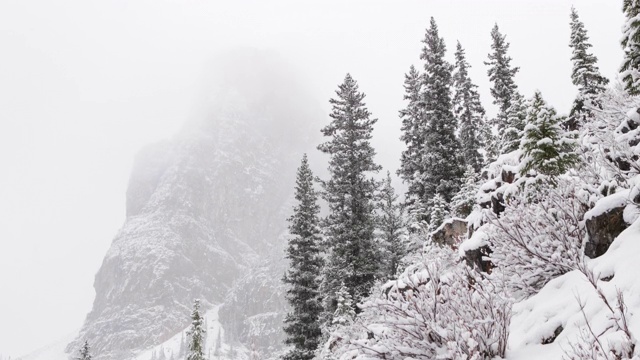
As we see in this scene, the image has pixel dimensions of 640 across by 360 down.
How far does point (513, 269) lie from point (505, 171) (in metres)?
6.05

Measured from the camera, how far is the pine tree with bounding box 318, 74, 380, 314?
2312cm

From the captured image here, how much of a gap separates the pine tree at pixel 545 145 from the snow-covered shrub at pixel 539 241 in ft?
11.3

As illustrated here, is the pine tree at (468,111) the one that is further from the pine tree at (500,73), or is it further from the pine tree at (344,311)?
the pine tree at (344,311)

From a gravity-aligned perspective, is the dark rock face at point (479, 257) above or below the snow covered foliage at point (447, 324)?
above

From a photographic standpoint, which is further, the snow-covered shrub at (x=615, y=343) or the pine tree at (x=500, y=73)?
the pine tree at (x=500, y=73)

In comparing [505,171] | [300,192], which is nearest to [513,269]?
[505,171]

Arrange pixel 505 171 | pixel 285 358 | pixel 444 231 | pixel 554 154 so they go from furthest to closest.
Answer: pixel 285 358
pixel 444 231
pixel 505 171
pixel 554 154

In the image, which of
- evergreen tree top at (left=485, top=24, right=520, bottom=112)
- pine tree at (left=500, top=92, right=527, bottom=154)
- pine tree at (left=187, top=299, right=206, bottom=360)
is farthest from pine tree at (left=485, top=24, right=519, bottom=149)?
pine tree at (left=187, top=299, right=206, bottom=360)

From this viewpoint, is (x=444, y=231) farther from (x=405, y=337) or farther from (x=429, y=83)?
(x=429, y=83)

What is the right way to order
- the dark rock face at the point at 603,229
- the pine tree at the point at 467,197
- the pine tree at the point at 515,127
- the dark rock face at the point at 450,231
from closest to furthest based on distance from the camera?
the dark rock face at the point at 603,229
the dark rock face at the point at 450,231
the pine tree at the point at 515,127
the pine tree at the point at 467,197

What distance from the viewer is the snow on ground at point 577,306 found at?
400 cm

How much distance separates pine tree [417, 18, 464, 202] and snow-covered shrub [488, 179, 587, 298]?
17990 millimetres

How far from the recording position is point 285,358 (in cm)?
2317

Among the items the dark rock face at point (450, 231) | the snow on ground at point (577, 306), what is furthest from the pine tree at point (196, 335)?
the snow on ground at point (577, 306)
